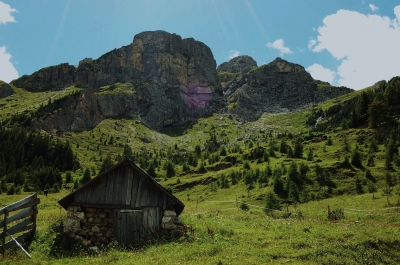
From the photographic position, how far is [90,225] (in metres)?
21.5

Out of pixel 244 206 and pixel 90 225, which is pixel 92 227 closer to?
pixel 90 225

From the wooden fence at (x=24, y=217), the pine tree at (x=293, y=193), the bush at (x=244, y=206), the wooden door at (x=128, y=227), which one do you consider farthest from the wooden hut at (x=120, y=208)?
the pine tree at (x=293, y=193)

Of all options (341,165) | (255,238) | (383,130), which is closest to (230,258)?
(255,238)

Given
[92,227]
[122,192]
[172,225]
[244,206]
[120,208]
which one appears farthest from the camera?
[244,206]

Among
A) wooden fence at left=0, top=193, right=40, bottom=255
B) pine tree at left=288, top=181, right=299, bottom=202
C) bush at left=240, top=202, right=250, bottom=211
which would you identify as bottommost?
bush at left=240, top=202, right=250, bottom=211

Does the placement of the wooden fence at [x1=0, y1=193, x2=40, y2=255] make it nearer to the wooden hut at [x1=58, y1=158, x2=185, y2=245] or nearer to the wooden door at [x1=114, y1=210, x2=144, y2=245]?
the wooden hut at [x1=58, y1=158, x2=185, y2=245]

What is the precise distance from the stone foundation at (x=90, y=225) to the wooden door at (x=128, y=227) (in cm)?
44

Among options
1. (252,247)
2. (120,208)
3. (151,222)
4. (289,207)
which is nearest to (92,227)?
(120,208)

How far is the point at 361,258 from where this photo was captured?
17.6 m

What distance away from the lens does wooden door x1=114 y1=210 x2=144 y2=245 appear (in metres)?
21.5

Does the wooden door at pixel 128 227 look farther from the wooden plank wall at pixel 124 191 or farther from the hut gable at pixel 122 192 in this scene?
the wooden plank wall at pixel 124 191

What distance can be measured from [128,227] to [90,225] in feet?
8.66

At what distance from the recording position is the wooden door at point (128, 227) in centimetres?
2147

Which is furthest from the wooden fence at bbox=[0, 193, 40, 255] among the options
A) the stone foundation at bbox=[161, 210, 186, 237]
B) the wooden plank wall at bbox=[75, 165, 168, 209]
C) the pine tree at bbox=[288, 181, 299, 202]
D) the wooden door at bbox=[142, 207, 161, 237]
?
the pine tree at bbox=[288, 181, 299, 202]
